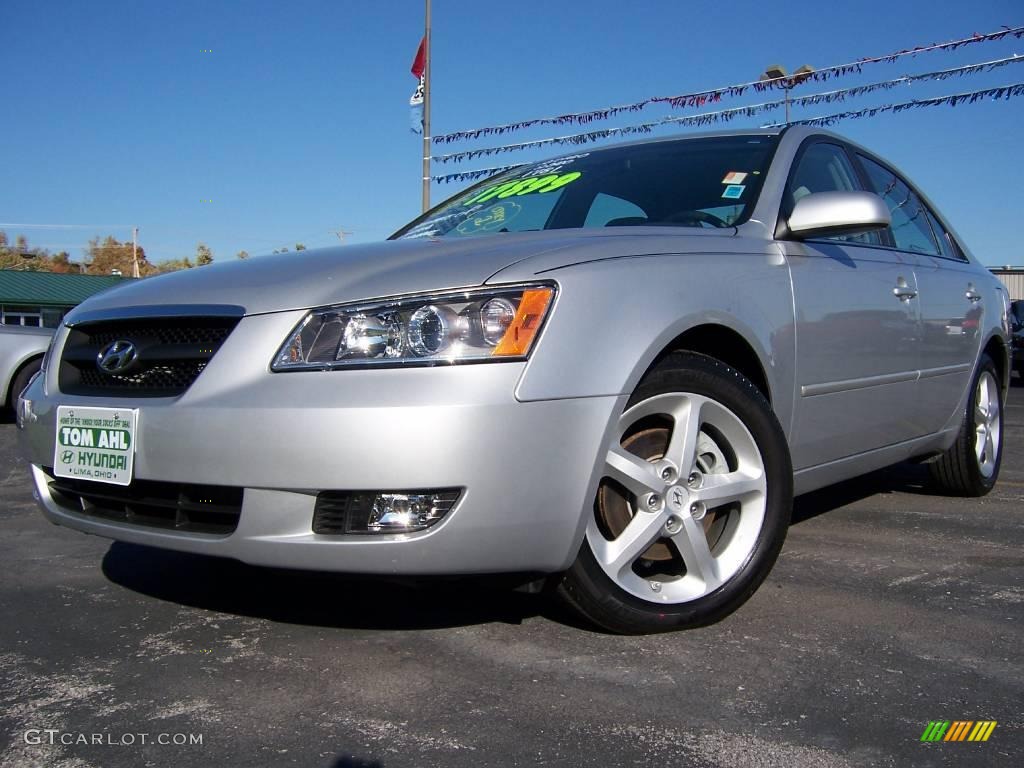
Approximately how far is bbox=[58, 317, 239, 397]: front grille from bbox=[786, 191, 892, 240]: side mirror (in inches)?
71.2

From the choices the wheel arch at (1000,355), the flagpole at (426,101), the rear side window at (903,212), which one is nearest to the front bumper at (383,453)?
the rear side window at (903,212)

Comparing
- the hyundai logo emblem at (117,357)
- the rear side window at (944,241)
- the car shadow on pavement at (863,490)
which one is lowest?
the car shadow on pavement at (863,490)

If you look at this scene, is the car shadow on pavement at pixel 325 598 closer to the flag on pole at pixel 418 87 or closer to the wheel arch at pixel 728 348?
the wheel arch at pixel 728 348

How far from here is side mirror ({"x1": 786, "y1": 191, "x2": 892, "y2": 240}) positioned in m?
3.03

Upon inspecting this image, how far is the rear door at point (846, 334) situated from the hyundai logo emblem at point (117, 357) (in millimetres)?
1959

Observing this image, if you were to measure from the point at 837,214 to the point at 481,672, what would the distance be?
1.82m

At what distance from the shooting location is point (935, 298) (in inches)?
157

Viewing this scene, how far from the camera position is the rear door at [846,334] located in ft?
10.2

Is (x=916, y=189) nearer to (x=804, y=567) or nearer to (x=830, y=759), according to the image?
(x=804, y=567)

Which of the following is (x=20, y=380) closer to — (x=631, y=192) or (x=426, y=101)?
(x=631, y=192)

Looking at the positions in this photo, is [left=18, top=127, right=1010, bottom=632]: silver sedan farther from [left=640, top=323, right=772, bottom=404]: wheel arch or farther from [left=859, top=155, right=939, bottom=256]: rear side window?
[left=859, top=155, right=939, bottom=256]: rear side window

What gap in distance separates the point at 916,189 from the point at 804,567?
7.53 ft

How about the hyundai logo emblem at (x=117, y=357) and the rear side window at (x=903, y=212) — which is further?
the rear side window at (x=903, y=212)

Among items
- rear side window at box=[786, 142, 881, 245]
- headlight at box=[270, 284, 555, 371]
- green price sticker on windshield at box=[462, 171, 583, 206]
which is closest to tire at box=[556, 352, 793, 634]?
headlight at box=[270, 284, 555, 371]
